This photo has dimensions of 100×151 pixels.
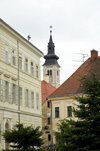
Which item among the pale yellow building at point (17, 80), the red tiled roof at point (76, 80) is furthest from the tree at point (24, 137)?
the red tiled roof at point (76, 80)

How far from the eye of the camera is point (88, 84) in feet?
65.1

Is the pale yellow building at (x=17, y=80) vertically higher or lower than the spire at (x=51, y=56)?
lower

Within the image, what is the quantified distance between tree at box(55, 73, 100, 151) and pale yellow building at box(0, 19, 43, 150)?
1122 cm

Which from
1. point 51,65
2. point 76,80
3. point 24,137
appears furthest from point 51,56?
point 24,137

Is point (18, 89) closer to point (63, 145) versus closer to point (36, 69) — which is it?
point (36, 69)

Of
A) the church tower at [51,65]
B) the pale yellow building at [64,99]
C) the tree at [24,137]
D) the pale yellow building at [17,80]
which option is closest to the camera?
the tree at [24,137]

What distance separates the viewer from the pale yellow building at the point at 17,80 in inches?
1276

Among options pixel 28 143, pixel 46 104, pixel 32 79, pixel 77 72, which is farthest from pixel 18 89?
pixel 46 104

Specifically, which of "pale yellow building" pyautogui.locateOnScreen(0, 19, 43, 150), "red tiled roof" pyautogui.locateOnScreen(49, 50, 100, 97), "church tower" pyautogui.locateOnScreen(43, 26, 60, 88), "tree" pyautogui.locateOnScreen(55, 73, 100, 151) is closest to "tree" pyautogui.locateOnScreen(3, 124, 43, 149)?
"pale yellow building" pyautogui.locateOnScreen(0, 19, 43, 150)

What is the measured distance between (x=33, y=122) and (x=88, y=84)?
21.0m

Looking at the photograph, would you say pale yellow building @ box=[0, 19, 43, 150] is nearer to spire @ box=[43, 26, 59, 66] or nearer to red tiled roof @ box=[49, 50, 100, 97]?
red tiled roof @ box=[49, 50, 100, 97]

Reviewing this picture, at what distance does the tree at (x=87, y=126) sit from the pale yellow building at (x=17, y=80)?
11.2 m

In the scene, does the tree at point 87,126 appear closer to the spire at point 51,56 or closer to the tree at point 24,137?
the tree at point 24,137

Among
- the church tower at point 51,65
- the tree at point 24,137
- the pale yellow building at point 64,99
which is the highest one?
the church tower at point 51,65
